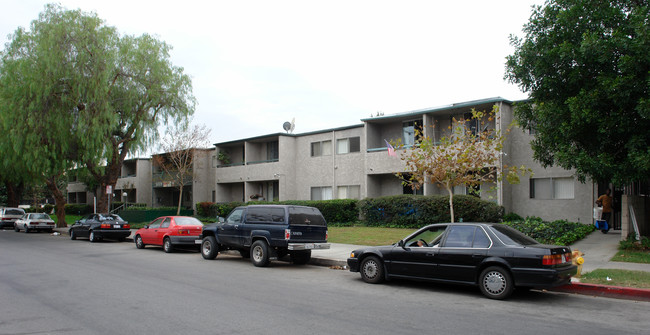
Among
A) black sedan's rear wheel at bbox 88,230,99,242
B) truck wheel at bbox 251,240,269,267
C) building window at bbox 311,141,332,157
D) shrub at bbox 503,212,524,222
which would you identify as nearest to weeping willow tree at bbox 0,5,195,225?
black sedan's rear wheel at bbox 88,230,99,242

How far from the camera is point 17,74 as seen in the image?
2573 cm

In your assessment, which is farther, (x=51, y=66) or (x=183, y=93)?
(x=183, y=93)

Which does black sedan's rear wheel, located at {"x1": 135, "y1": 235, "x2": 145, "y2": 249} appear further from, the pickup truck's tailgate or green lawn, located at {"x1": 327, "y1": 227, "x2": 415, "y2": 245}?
the pickup truck's tailgate

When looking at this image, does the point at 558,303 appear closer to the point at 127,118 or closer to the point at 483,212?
the point at 483,212

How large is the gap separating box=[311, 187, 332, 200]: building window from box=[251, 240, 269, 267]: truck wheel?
16476 millimetres

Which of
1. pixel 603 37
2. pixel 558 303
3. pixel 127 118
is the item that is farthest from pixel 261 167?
pixel 558 303

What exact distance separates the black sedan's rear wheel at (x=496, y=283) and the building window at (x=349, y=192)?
63.4ft

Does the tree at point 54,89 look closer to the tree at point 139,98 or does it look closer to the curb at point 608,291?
the tree at point 139,98

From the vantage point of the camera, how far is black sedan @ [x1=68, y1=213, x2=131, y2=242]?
2264 cm

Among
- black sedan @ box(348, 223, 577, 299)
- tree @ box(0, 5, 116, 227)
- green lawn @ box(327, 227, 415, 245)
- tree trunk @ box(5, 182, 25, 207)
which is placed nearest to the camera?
black sedan @ box(348, 223, 577, 299)

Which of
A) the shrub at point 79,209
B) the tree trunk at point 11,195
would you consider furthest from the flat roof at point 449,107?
the shrub at point 79,209

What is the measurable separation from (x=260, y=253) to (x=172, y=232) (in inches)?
221

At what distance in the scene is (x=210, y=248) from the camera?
50.3 ft

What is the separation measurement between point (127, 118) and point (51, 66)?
4.95m
